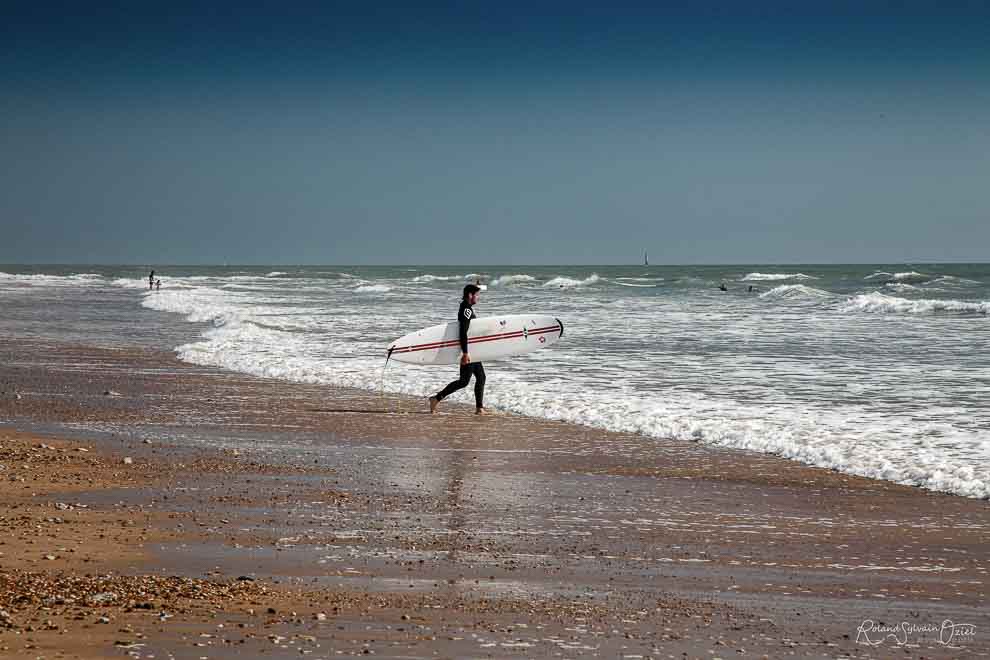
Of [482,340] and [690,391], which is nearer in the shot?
[690,391]

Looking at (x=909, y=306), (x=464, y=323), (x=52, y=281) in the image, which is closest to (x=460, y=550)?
(x=464, y=323)

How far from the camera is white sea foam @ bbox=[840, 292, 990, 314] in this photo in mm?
40534

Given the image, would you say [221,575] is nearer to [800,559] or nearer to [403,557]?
[403,557]

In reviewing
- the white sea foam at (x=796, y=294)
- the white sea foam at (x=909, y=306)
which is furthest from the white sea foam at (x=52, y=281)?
the white sea foam at (x=909, y=306)

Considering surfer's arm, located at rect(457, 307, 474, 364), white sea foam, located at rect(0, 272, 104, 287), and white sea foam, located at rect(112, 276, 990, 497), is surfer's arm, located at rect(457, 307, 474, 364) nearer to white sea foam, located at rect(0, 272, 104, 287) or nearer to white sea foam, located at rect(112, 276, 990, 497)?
white sea foam, located at rect(112, 276, 990, 497)

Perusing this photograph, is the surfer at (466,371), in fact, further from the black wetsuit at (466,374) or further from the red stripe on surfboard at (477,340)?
the red stripe on surfboard at (477,340)

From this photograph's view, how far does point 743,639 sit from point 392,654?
153 centimetres

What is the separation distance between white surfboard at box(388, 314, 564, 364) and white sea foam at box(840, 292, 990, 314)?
28746mm

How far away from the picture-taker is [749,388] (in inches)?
566

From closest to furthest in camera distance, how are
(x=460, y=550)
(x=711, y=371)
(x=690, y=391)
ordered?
1. (x=460, y=550)
2. (x=690, y=391)
3. (x=711, y=371)

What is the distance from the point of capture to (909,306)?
43.5 m

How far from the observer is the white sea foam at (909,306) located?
133ft

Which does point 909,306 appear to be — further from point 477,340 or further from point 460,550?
point 460,550

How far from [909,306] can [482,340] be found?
3348 centimetres
